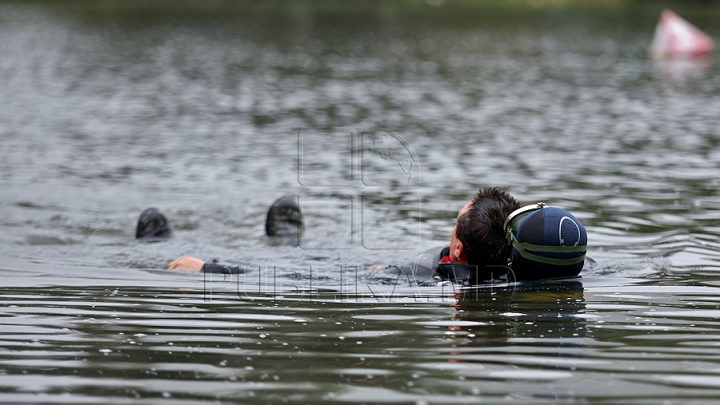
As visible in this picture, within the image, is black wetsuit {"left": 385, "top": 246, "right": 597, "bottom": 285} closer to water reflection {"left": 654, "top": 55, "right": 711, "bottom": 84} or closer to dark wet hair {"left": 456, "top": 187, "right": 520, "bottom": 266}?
dark wet hair {"left": 456, "top": 187, "right": 520, "bottom": 266}

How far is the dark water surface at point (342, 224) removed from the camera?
16.1ft

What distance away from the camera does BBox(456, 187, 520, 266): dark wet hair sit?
6898 millimetres

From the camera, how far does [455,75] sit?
29.4 metres

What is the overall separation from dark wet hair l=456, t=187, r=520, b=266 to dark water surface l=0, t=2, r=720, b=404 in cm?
34

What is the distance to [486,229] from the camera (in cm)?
689

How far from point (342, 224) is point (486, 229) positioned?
13.8 feet

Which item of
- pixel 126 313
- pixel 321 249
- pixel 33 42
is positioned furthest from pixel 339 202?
pixel 33 42

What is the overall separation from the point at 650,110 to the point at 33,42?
27735mm

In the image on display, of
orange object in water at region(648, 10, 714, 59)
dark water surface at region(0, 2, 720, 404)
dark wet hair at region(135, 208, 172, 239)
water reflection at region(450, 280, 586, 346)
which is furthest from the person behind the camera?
orange object in water at region(648, 10, 714, 59)

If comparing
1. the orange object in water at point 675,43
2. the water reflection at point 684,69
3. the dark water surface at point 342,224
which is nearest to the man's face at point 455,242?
the dark water surface at point 342,224

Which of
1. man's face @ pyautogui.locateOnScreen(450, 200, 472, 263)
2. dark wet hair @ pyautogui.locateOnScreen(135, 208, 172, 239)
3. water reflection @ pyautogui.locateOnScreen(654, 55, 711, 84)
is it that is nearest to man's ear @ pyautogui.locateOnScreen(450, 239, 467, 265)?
man's face @ pyautogui.locateOnScreen(450, 200, 472, 263)

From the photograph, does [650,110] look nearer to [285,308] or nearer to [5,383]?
[285,308]

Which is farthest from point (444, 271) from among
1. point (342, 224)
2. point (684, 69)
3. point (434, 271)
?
point (684, 69)

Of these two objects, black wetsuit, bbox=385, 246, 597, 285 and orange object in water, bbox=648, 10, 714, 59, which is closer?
black wetsuit, bbox=385, 246, 597, 285
